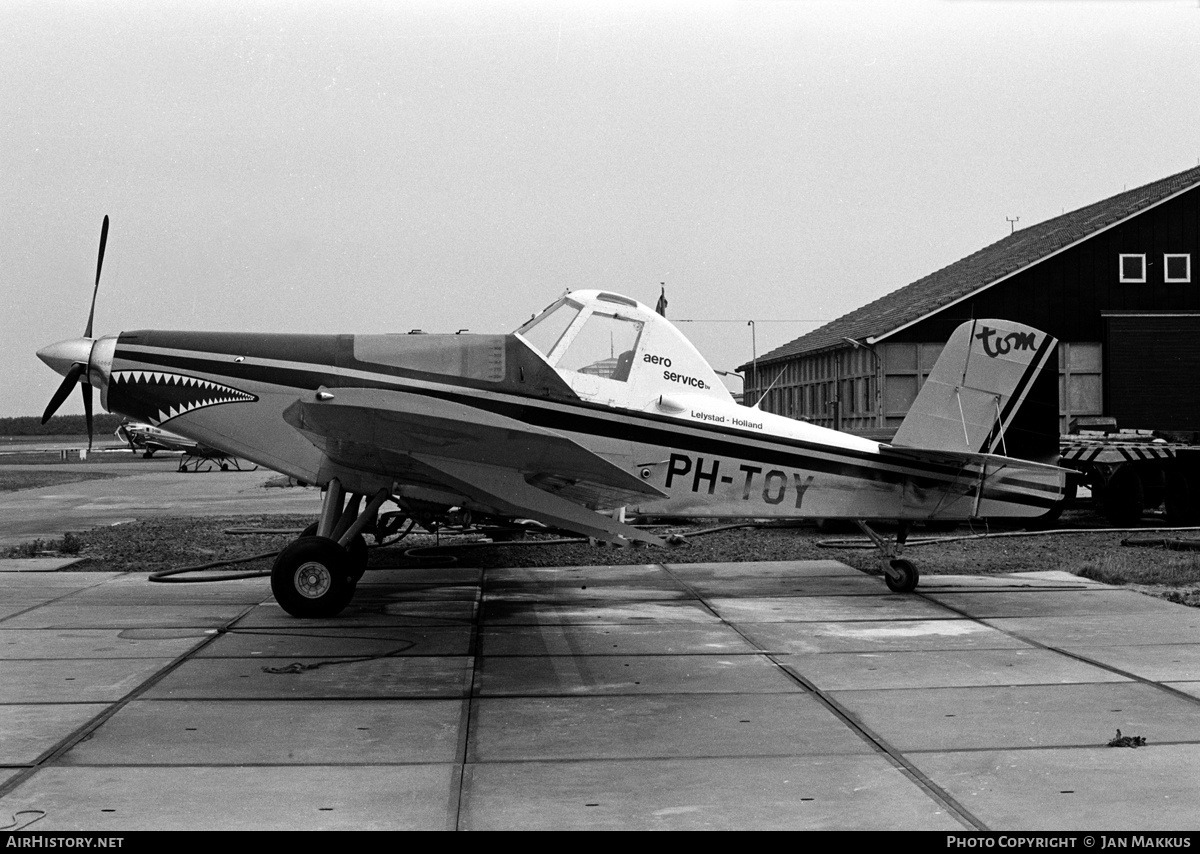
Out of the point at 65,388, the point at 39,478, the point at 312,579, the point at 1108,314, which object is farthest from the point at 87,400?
the point at 39,478

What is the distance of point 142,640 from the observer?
8680 mm

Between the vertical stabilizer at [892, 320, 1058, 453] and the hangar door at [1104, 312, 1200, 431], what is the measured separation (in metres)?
14.1

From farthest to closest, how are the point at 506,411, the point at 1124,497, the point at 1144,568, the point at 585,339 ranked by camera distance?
the point at 1124,497
the point at 1144,568
the point at 585,339
the point at 506,411

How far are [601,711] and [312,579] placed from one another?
3796 mm

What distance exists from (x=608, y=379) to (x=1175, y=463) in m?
11.9

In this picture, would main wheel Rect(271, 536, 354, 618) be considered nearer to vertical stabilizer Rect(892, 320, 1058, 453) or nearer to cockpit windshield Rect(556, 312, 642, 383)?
cockpit windshield Rect(556, 312, 642, 383)

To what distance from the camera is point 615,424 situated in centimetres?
998

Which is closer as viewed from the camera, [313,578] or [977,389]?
[313,578]

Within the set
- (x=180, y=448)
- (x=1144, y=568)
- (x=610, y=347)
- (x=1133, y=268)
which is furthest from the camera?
(x=180, y=448)

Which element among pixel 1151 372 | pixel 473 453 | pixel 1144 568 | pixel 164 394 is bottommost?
pixel 1144 568

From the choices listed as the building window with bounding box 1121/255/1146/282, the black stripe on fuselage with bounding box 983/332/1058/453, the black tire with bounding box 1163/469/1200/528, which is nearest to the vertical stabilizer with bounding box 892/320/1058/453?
the black stripe on fuselage with bounding box 983/332/1058/453

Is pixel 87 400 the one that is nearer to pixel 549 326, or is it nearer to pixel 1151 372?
pixel 549 326

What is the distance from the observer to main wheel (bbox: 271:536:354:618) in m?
9.53
